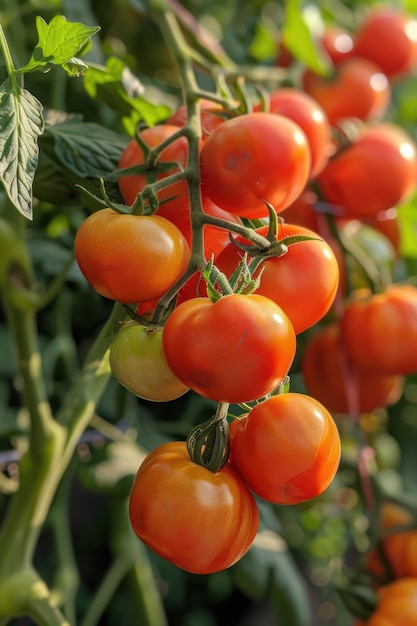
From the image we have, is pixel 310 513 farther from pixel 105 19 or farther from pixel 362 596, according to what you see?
pixel 105 19

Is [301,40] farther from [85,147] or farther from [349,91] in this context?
[85,147]

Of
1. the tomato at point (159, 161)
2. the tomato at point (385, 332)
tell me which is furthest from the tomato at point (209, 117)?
Answer: the tomato at point (385, 332)

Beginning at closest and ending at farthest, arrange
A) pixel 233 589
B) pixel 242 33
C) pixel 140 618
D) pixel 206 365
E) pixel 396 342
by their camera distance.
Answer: pixel 206 365 < pixel 396 342 < pixel 140 618 < pixel 242 33 < pixel 233 589

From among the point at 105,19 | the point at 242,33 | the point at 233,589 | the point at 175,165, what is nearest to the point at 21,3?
the point at 105,19

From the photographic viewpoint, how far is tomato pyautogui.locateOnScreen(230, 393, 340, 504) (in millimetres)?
348

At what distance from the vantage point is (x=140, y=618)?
739 mm

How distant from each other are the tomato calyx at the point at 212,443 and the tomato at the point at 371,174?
12.8 inches

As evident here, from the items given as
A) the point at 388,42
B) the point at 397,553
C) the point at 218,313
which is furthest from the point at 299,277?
the point at 388,42

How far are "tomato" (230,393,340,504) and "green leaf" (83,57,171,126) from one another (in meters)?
0.23

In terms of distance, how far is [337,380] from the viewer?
2.21 feet

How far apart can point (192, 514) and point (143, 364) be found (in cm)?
8

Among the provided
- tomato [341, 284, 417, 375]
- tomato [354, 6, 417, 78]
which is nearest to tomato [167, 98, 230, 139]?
tomato [341, 284, 417, 375]

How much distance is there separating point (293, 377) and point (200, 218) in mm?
374

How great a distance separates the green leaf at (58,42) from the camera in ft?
1.17
